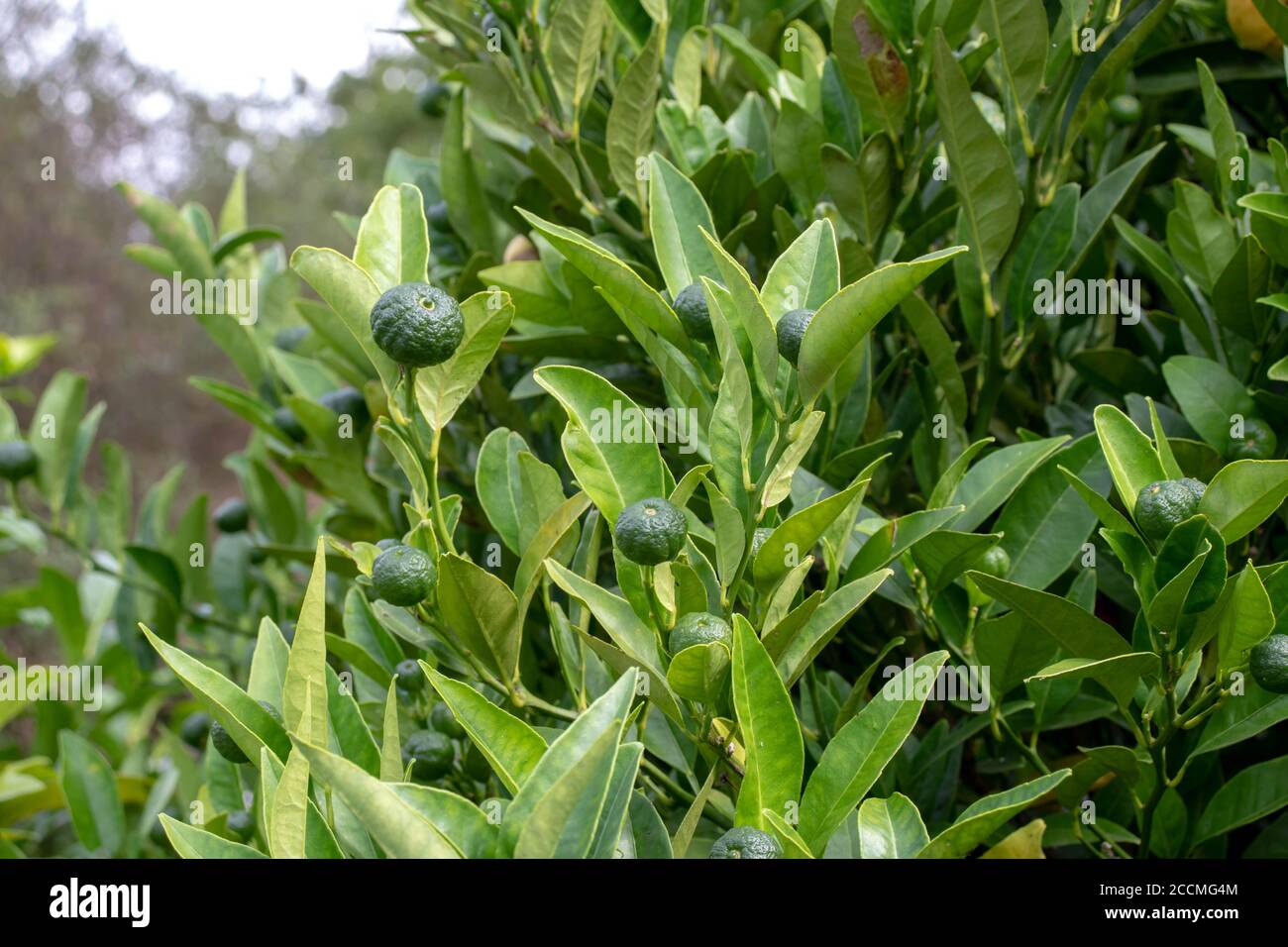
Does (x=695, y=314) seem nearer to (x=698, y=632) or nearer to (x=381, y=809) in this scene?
(x=698, y=632)

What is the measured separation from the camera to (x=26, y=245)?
7.55 m

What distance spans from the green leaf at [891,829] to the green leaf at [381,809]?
10.0 inches

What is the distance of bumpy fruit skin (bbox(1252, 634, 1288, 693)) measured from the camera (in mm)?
679

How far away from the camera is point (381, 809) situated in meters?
0.53

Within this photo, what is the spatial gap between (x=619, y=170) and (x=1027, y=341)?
0.38 meters

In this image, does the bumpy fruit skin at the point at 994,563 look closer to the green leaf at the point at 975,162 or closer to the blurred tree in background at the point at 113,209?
the green leaf at the point at 975,162

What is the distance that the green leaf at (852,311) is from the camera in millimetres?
619

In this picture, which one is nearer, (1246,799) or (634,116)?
(1246,799)

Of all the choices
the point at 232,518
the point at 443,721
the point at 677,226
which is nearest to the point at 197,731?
the point at 232,518

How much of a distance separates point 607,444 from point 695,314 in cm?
10

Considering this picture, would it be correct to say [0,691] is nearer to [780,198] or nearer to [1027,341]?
[780,198]

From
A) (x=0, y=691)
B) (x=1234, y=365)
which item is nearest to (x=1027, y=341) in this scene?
(x=1234, y=365)

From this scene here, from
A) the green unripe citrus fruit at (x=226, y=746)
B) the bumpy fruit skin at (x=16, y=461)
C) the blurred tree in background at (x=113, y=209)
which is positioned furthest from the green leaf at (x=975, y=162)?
the blurred tree in background at (x=113, y=209)

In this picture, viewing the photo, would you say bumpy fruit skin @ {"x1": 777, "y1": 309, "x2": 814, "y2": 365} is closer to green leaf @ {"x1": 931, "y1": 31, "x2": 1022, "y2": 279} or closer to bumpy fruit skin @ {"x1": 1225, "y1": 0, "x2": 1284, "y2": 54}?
green leaf @ {"x1": 931, "y1": 31, "x2": 1022, "y2": 279}
